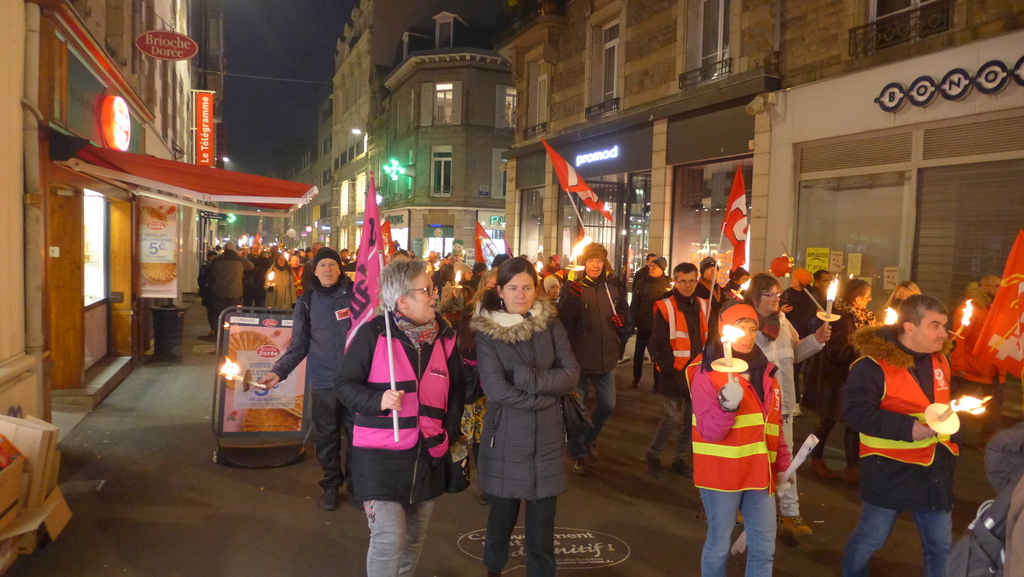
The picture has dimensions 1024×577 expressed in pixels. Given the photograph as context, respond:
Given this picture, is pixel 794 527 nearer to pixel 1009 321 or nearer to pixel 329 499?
pixel 1009 321

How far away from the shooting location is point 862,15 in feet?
36.5

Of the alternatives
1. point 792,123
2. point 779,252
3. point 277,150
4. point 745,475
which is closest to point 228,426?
point 745,475

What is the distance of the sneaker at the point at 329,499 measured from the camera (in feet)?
18.1

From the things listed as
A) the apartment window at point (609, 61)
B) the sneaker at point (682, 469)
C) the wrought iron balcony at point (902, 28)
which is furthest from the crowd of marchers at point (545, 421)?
the apartment window at point (609, 61)

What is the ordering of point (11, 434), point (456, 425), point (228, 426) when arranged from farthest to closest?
point (228, 426) → point (11, 434) → point (456, 425)

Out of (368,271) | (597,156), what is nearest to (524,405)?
(368,271)

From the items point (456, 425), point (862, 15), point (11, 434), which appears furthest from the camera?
point (862, 15)

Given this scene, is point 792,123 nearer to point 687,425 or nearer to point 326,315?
point 687,425

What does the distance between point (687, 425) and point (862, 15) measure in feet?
27.5

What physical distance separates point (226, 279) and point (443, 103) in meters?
27.4

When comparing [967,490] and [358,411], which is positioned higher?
[358,411]

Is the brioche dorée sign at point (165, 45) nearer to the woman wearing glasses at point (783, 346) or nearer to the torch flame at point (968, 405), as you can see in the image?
the woman wearing glasses at point (783, 346)

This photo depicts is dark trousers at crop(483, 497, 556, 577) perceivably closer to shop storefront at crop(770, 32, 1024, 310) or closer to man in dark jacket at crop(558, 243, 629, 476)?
man in dark jacket at crop(558, 243, 629, 476)

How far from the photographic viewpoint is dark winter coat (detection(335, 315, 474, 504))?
133 inches
